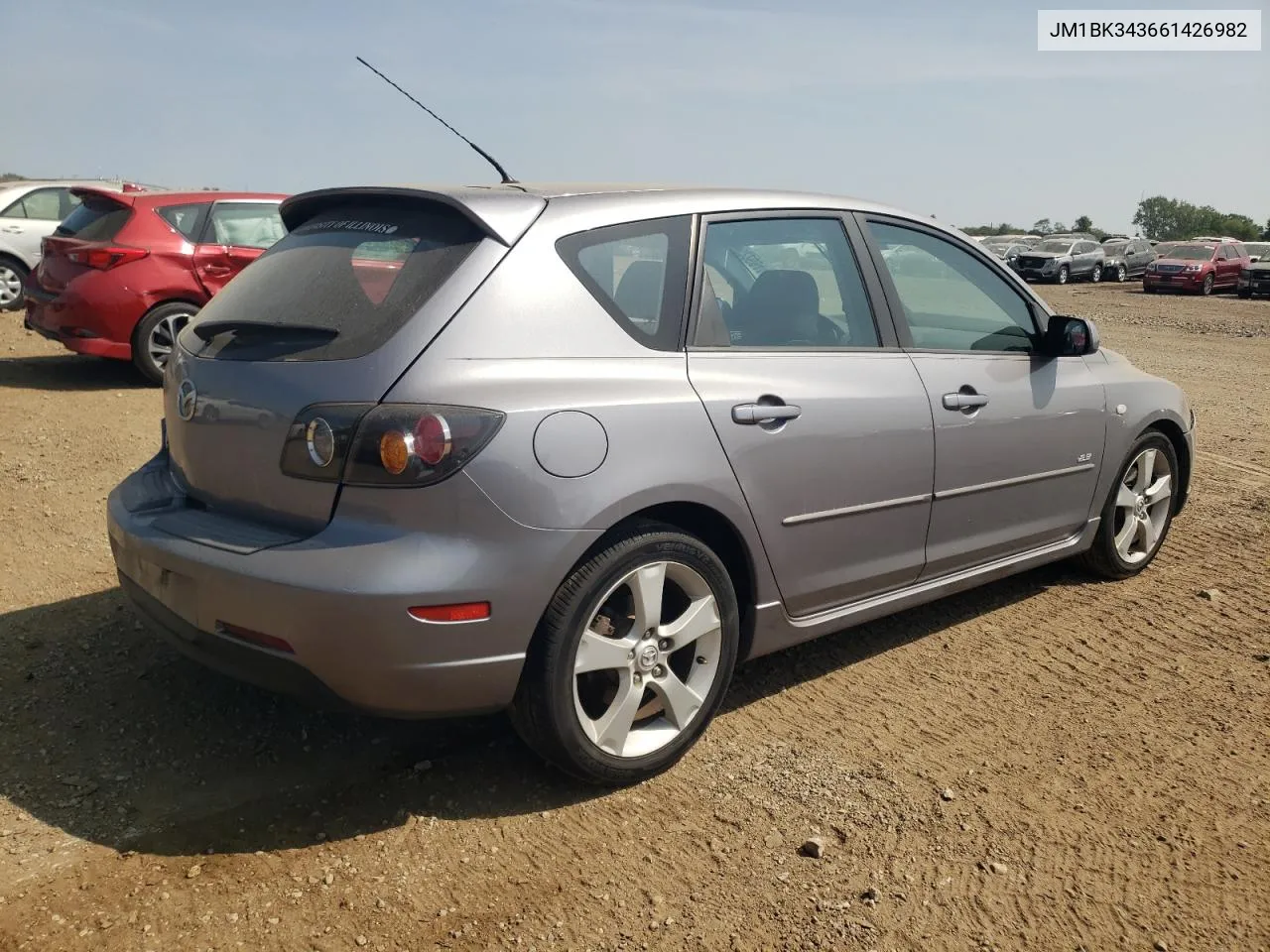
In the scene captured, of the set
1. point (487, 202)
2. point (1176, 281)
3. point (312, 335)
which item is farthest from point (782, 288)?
point (1176, 281)

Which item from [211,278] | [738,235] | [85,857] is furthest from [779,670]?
[211,278]

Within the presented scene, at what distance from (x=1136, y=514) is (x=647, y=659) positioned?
310 cm

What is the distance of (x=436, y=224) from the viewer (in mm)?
3258

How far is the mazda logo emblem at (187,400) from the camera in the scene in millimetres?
3350

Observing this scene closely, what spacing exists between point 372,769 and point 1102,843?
83.0 inches

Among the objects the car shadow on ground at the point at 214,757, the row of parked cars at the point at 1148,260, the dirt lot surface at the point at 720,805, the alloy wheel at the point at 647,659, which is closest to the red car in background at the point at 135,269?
the dirt lot surface at the point at 720,805

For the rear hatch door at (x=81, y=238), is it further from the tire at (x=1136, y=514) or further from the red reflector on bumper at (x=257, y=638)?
the tire at (x=1136, y=514)

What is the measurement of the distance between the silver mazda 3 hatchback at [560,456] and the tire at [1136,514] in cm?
120

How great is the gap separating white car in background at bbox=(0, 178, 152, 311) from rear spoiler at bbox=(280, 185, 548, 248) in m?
12.6

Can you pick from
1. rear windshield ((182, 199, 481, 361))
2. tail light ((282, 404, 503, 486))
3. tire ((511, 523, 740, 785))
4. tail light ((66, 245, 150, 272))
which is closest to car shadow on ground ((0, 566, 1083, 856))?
tire ((511, 523, 740, 785))

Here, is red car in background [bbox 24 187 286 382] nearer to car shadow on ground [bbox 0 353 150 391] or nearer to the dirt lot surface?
car shadow on ground [bbox 0 353 150 391]

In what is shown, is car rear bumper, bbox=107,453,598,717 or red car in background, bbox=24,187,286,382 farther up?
red car in background, bbox=24,187,286,382

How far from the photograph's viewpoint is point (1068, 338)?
4.67 m

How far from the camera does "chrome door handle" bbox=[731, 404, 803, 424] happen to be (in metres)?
3.46
